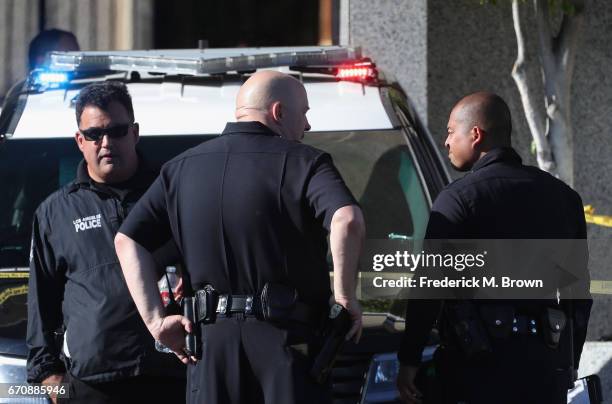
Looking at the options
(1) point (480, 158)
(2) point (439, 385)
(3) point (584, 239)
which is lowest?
(2) point (439, 385)

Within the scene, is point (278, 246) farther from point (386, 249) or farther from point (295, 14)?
point (295, 14)

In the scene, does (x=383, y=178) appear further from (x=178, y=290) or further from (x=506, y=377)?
(x=506, y=377)

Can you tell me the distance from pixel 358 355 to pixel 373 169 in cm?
131

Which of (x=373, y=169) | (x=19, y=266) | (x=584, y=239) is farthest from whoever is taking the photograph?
(x=373, y=169)

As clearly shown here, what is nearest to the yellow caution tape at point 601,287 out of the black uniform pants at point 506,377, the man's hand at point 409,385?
the black uniform pants at point 506,377

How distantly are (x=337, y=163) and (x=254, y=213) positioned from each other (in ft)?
5.88

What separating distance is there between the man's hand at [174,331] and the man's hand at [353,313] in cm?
48

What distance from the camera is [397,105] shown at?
5371 mm

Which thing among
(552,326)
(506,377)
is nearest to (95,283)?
(506,377)

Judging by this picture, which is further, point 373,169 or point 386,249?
point 373,169

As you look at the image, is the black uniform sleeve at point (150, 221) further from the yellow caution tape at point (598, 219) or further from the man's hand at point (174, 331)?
the yellow caution tape at point (598, 219)

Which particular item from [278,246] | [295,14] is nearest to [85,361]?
[278,246]

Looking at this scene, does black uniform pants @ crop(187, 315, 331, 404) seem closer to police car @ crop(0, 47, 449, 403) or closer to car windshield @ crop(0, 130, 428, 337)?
police car @ crop(0, 47, 449, 403)

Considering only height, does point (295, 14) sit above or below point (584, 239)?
above
